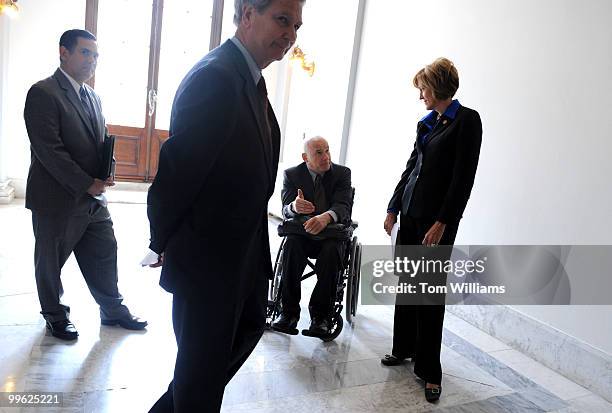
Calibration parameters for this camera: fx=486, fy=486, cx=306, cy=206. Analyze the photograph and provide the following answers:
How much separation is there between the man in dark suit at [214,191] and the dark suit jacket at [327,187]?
63.1 inches

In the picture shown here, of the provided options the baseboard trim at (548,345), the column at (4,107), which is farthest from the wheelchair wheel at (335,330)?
the column at (4,107)

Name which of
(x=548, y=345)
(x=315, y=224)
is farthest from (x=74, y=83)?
(x=548, y=345)

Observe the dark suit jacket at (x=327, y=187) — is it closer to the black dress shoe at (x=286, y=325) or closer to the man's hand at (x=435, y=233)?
the black dress shoe at (x=286, y=325)

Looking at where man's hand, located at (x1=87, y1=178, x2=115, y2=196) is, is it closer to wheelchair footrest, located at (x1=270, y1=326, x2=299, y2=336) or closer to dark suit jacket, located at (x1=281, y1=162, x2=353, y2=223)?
dark suit jacket, located at (x1=281, y1=162, x2=353, y2=223)

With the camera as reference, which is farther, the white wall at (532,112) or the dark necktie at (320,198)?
the dark necktie at (320,198)

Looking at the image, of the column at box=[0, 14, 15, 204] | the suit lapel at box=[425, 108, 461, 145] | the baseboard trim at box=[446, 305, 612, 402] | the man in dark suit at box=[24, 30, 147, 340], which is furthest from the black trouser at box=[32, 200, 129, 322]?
the column at box=[0, 14, 15, 204]

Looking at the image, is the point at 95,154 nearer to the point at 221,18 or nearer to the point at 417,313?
the point at 417,313

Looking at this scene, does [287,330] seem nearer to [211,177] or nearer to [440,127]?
[440,127]

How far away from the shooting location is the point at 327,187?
122 inches

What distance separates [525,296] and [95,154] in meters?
2.64

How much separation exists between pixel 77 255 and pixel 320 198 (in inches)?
56.0

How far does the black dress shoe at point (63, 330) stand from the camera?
2.47 meters

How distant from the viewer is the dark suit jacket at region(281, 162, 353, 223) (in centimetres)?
303

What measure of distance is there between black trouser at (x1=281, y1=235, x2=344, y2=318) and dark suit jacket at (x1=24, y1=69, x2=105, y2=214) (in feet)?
3.74
